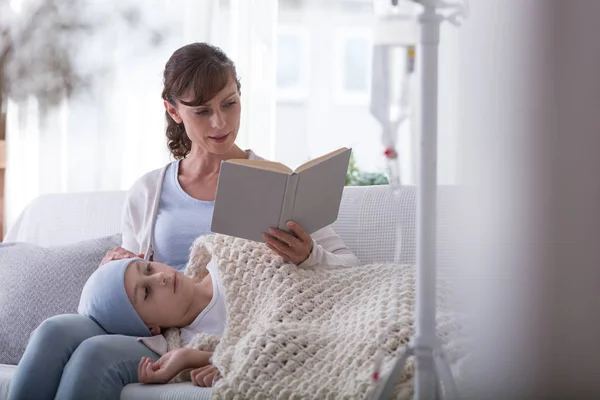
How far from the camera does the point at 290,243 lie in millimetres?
1712

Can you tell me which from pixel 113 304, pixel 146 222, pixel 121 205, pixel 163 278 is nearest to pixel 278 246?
pixel 163 278

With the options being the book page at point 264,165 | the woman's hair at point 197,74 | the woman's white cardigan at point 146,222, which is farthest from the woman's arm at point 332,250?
the woman's hair at point 197,74

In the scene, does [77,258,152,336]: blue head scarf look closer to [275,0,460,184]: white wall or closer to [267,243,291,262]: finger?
[267,243,291,262]: finger

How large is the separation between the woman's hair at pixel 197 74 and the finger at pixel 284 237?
497mm

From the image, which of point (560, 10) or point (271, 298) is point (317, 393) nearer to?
point (271, 298)

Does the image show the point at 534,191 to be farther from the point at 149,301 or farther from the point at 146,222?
the point at 146,222

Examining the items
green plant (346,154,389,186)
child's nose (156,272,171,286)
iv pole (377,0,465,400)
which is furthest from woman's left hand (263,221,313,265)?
green plant (346,154,389,186)

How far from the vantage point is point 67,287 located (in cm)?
210

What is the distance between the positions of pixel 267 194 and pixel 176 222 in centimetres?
53

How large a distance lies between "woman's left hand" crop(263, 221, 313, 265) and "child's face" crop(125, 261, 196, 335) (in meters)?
0.21

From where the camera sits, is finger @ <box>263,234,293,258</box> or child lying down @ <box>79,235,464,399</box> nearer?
child lying down @ <box>79,235,464,399</box>

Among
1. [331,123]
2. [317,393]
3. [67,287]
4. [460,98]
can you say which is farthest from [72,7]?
[460,98]

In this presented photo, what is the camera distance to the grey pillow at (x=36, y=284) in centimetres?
201

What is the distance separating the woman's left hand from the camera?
171cm
